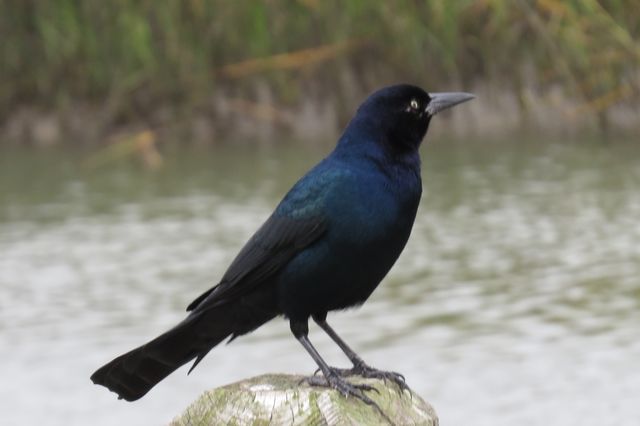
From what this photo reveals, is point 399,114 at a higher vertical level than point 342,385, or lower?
higher

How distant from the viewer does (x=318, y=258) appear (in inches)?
159

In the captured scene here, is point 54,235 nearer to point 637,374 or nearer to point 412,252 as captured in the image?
point 412,252

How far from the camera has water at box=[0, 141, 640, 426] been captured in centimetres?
605

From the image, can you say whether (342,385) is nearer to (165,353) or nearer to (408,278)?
(165,353)

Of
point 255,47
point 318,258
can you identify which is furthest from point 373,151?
point 255,47

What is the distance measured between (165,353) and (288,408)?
1.70 feet

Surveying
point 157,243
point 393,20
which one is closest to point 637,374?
point 157,243

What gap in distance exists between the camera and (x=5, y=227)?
945 centimetres

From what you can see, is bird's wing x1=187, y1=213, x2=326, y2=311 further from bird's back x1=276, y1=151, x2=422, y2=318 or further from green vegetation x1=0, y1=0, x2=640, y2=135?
green vegetation x1=0, y1=0, x2=640, y2=135

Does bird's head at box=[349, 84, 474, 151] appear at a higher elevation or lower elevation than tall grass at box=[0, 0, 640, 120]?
lower

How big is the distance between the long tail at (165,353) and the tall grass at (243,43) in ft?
23.5

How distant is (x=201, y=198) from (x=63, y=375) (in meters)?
3.81

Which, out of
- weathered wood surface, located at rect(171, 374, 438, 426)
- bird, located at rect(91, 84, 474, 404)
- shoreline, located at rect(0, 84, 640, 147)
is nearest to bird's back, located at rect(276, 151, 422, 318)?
bird, located at rect(91, 84, 474, 404)

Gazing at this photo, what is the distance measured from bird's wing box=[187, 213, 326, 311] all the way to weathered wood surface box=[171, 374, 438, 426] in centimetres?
43
